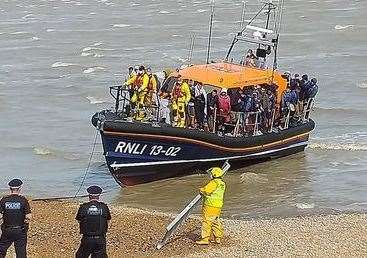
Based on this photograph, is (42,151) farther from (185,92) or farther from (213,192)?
(213,192)

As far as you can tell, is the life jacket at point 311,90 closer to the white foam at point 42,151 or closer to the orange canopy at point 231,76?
the orange canopy at point 231,76

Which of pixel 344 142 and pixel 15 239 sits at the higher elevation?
pixel 15 239

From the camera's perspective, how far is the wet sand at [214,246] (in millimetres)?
14383

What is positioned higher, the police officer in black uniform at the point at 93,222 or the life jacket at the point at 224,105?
the police officer in black uniform at the point at 93,222

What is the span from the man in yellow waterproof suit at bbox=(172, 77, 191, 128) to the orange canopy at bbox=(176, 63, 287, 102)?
1.22 m

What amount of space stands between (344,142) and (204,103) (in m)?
7.29

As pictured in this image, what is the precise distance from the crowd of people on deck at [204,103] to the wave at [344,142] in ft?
12.1

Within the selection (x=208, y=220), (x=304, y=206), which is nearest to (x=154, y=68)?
(x=304, y=206)

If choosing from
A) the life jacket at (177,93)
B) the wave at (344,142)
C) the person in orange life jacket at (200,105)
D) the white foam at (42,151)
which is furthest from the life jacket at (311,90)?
the white foam at (42,151)

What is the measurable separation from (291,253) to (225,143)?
5963 mm

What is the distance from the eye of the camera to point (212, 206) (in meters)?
14.6

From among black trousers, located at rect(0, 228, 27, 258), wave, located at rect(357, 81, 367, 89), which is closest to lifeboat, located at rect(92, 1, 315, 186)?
black trousers, located at rect(0, 228, 27, 258)

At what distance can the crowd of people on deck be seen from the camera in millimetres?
19297

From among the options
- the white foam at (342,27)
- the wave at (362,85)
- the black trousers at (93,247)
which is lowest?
the white foam at (342,27)
